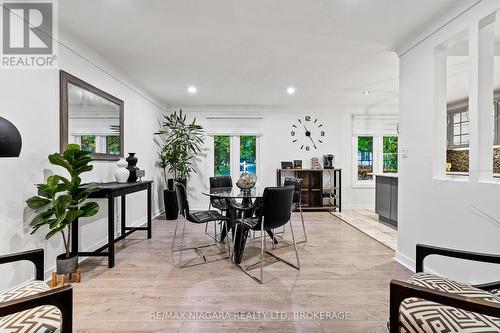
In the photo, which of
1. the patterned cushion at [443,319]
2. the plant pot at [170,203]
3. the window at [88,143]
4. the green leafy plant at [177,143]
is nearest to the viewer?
the patterned cushion at [443,319]

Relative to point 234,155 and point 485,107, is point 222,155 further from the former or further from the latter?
point 485,107

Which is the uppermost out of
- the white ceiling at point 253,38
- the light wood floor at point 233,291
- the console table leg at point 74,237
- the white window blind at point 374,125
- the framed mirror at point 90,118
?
the white ceiling at point 253,38

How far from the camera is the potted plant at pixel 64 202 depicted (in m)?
2.14

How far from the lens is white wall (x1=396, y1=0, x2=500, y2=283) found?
76.2 inches

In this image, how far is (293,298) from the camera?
6.93 feet

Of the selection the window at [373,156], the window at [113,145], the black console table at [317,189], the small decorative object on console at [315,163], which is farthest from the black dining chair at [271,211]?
the window at [373,156]

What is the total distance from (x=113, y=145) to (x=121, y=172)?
50 centimetres

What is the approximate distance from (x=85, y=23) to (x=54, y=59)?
0.50m

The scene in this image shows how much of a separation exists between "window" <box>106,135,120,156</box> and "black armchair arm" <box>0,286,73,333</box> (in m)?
2.73

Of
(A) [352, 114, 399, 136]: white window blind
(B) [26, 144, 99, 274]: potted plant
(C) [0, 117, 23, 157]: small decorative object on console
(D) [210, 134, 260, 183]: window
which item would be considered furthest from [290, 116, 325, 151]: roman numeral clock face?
(C) [0, 117, 23, 157]: small decorative object on console

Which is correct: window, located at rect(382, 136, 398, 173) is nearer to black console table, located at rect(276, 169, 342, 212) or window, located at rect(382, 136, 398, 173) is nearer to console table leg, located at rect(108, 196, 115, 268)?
black console table, located at rect(276, 169, 342, 212)

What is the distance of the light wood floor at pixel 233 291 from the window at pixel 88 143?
1.33m

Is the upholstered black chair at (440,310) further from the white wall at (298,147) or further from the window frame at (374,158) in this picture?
the window frame at (374,158)

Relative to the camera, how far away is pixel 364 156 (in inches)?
246
